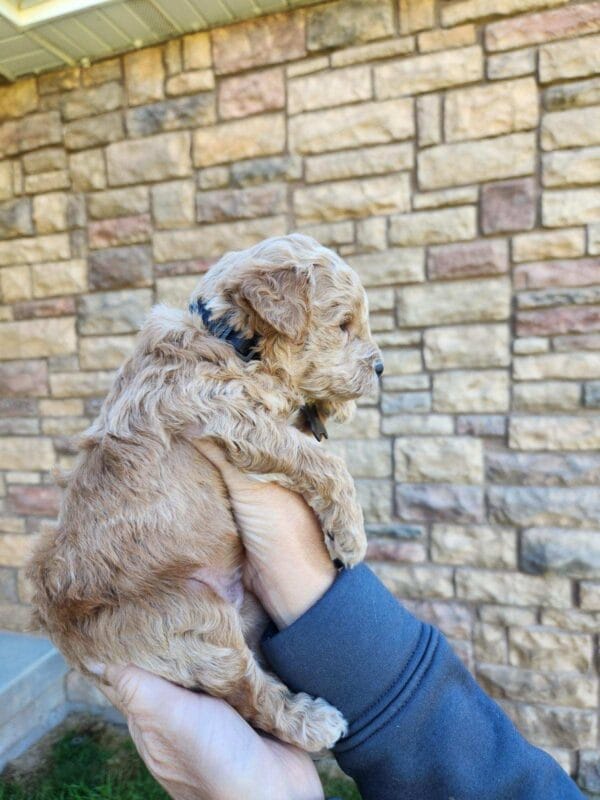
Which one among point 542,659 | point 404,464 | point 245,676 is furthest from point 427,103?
point 542,659

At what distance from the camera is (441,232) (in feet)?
10.3

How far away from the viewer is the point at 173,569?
63.2 inches

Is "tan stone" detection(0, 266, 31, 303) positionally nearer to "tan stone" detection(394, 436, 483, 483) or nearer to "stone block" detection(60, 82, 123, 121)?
"stone block" detection(60, 82, 123, 121)

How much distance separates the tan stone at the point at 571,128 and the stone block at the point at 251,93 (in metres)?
1.65

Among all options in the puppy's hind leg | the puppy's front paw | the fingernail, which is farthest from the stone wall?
the fingernail

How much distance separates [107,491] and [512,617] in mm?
2662

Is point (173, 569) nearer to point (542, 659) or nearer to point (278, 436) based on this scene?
point (278, 436)

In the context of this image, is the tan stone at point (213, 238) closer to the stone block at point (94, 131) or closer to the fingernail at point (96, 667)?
the stone block at point (94, 131)

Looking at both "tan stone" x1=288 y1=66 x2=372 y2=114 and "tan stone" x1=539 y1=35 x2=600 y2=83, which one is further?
"tan stone" x1=288 y1=66 x2=372 y2=114

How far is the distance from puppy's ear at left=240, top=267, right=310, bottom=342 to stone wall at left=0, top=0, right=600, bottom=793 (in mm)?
1583

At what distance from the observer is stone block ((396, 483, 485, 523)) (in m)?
3.14

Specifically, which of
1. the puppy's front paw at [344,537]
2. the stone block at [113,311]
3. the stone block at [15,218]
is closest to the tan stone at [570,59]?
the puppy's front paw at [344,537]

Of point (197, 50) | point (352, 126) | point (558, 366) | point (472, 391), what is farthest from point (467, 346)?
point (197, 50)

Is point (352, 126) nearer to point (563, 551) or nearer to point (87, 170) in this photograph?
point (87, 170)
